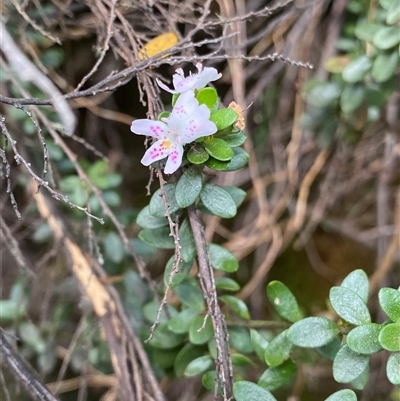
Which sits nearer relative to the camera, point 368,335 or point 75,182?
point 368,335

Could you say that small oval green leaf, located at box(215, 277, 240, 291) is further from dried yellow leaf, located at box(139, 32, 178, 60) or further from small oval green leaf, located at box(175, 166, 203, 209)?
dried yellow leaf, located at box(139, 32, 178, 60)

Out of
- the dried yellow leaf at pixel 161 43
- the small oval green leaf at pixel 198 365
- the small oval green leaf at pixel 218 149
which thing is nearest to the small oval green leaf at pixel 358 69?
the dried yellow leaf at pixel 161 43

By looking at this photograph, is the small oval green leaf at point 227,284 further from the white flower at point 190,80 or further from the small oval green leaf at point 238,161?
the white flower at point 190,80

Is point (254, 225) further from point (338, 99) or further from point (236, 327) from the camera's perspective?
point (236, 327)

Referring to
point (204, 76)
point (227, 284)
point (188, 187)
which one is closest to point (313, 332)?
point (227, 284)

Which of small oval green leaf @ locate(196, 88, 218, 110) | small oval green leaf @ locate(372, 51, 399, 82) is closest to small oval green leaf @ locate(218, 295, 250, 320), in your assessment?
small oval green leaf @ locate(196, 88, 218, 110)

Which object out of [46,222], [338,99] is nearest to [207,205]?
[46,222]
